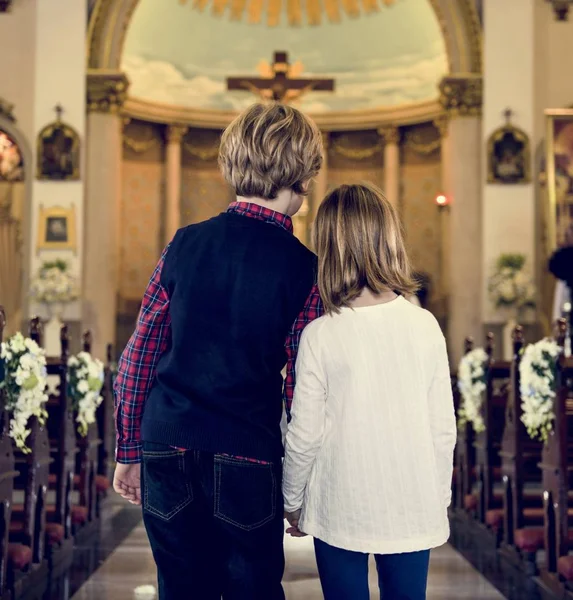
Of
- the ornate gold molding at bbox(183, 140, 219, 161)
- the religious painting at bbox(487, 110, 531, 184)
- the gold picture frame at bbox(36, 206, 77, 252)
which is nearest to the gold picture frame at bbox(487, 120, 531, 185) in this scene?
the religious painting at bbox(487, 110, 531, 184)

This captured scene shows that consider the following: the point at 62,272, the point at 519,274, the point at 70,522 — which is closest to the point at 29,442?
the point at 70,522

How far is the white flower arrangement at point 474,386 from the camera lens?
681 centimetres

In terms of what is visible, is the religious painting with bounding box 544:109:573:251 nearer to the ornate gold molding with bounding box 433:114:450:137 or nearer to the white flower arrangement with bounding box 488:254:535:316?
the white flower arrangement with bounding box 488:254:535:316

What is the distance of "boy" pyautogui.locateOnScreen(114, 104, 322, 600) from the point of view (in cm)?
199

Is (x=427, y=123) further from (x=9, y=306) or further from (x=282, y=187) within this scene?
(x=282, y=187)

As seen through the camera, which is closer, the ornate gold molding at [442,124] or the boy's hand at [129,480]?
the boy's hand at [129,480]

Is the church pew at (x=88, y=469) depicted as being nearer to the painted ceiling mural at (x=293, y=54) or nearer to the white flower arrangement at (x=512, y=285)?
the white flower arrangement at (x=512, y=285)

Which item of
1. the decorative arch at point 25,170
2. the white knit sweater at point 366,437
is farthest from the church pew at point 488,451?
the decorative arch at point 25,170

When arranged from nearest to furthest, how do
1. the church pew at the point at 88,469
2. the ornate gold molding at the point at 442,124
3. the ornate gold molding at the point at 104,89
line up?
the church pew at the point at 88,469
the ornate gold molding at the point at 104,89
the ornate gold molding at the point at 442,124

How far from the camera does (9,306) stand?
12562 millimetres

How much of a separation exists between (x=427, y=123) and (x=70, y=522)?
9793 mm

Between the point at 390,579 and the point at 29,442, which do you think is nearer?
the point at 390,579

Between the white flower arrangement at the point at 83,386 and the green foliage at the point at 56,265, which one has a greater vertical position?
the green foliage at the point at 56,265

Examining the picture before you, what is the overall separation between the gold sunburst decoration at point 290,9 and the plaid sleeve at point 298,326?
42.8 ft
